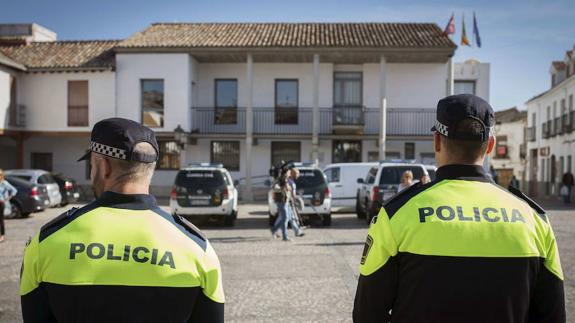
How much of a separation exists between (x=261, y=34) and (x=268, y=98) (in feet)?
10.8

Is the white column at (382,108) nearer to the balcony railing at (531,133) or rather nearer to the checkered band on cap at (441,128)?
the balcony railing at (531,133)

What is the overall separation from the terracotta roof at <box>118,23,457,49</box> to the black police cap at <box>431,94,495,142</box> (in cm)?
2362

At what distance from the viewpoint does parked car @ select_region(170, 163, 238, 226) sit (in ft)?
49.7

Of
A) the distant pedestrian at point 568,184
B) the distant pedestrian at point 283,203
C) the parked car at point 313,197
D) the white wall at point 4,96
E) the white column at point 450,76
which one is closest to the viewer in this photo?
the distant pedestrian at point 283,203

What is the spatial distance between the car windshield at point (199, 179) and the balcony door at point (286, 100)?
43.1ft

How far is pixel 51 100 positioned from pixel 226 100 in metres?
8.75

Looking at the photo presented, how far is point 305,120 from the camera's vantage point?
28.0 m

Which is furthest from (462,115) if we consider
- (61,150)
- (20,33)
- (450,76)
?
(20,33)

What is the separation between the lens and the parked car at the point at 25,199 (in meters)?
17.9

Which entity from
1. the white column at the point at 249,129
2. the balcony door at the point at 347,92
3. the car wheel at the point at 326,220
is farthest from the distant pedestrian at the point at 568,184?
the car wheel at the point at 326,220

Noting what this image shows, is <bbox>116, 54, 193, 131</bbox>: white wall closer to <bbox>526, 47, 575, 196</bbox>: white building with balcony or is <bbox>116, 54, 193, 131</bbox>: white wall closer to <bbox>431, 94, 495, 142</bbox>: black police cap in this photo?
<bbox>526, 47, 575, 196</bbox>: white building with balcony

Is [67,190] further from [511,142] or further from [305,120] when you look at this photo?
[511,142]

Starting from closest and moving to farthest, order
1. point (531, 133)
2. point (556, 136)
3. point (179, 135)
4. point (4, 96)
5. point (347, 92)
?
1. point (179, 135)
2. point (4, 96)
3. point (347, 92)
4. point (556, 136)
5. point (531, 133)

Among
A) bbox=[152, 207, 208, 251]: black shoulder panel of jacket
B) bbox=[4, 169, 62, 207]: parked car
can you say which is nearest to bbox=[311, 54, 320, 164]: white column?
bbox=[4, 169, 62, 207]: parked car
